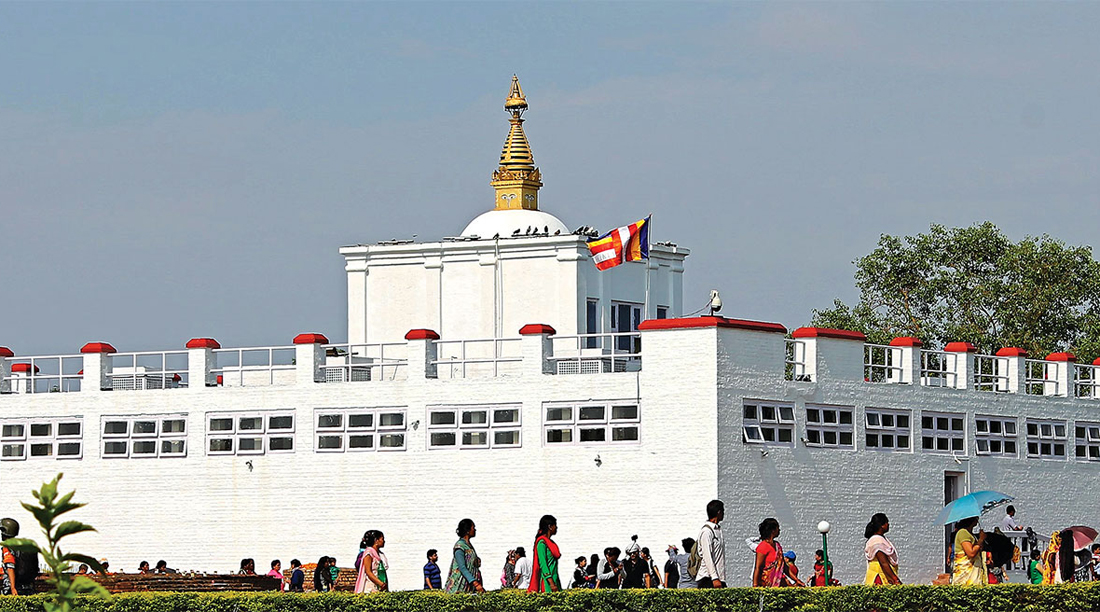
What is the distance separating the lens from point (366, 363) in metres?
41.0

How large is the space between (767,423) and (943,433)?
4987 mm

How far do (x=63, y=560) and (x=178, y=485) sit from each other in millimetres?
29327

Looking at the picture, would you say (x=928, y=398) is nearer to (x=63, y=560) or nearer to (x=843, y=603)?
(x=843, y=603)

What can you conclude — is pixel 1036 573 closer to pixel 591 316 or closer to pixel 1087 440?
pixel 1087 440

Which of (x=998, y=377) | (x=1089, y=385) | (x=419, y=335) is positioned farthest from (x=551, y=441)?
(x=1089, y=385)

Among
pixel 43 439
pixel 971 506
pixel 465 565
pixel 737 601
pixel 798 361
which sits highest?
pixel 798 361

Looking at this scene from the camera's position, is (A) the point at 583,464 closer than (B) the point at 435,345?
Yes

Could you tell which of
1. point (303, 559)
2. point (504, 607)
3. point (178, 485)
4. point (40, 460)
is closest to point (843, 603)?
point (504, 607)

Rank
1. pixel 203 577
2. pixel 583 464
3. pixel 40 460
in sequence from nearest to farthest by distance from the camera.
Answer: pixel 203 577
pixel 583 464
pixel 40 460

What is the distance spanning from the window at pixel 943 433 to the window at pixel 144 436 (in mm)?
14997

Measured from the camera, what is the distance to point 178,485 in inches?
1517

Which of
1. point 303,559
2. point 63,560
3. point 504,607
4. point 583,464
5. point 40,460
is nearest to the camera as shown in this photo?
point 63,560

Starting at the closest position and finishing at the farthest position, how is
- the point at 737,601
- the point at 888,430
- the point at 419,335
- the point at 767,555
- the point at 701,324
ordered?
1. the point at 767,555
2. the point at 737,601
3. the point at 701,324
4. the point at 888,430
5. the point at 419,335

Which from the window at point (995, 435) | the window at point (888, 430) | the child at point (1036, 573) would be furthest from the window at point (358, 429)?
the child at point (1036, 573)
